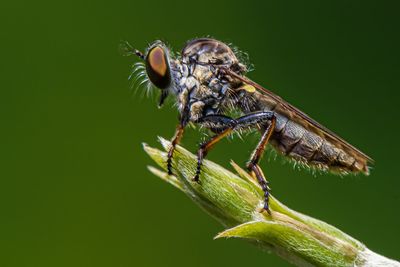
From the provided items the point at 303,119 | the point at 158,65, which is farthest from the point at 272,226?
the point at 158,65

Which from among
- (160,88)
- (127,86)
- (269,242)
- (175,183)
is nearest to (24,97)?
(127,86)

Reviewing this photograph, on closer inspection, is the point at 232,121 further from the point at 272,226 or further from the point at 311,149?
the point at 272,226

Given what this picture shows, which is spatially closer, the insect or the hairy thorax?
the insect

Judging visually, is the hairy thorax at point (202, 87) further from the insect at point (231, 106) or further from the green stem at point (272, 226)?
the green stem at point (272, 226)

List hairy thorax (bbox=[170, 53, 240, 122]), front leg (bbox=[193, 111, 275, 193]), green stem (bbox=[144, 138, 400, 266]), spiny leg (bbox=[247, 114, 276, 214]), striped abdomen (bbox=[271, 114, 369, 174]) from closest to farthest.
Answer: green stem (bbox=[144, 138, 400, 266]) → spiny leg (bbox=[247, 114, 276, 214]) → striped abdomen (bbox=[271, 114, 369, 174]) → front leg (bbox=[193, 111, 275, 193]) → hairy thorax (bbox=[170, 53, 240, 122])

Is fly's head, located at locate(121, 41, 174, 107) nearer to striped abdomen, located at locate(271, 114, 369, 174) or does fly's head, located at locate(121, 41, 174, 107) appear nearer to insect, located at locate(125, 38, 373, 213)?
insect, located at locate(125, 38, 373, 213)

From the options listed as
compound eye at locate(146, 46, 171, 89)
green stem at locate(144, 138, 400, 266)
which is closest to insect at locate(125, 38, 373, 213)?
compound eye at locate(146, 46, 171, 89)

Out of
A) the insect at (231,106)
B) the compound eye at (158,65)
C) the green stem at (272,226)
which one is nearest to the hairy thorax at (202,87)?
the insect at (231,106)
